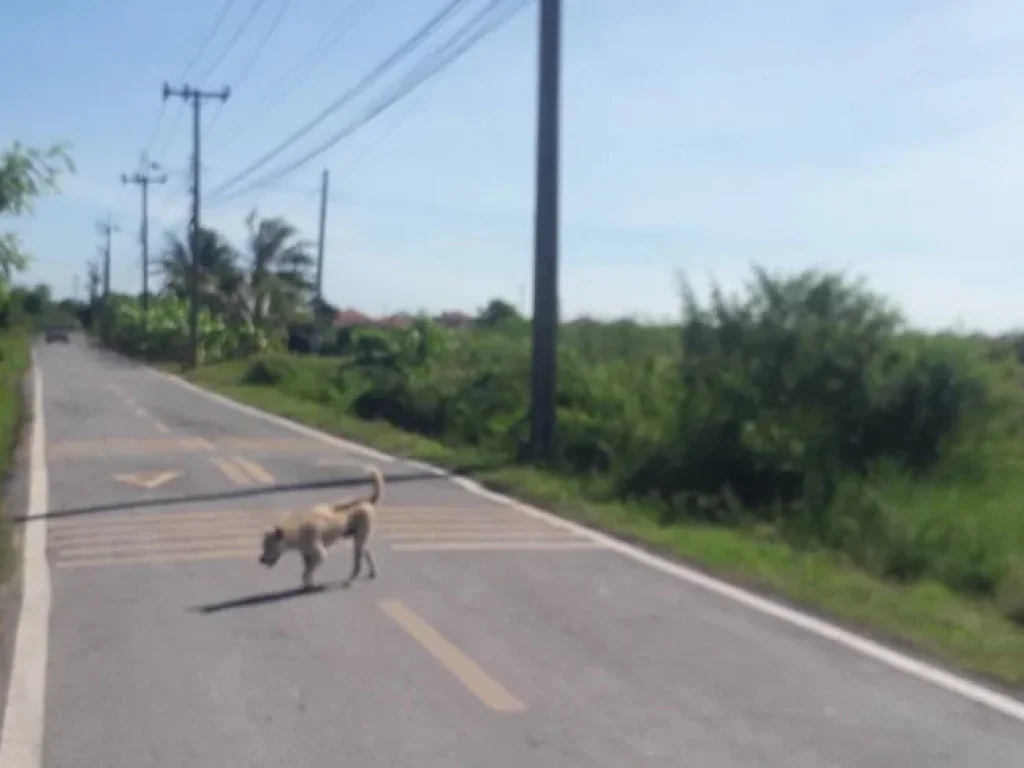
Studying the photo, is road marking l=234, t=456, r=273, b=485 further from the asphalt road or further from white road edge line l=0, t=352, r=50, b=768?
the asphalt road

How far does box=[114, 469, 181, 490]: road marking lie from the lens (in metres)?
19.2

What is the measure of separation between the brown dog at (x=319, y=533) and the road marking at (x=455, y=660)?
0.75 metres

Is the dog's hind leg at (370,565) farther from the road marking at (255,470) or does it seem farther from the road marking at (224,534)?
the road marking at (255,470)

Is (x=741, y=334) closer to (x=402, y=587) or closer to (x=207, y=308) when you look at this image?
(x=402, y=587)

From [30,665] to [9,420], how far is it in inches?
822

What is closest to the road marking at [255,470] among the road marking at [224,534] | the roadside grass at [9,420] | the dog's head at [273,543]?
the roadside grass at [9,420]

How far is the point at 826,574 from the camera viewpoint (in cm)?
1329

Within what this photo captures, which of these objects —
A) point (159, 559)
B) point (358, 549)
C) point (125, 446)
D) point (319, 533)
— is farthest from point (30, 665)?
point (125, 446)

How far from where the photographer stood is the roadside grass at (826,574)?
1034 cm

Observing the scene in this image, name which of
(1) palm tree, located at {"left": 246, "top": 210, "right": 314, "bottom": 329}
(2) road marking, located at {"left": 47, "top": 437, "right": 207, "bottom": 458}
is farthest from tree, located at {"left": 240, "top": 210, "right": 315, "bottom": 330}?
(2) road marking, located at {"left": 47, "top": 437, "right": 207, "bottom": 458}

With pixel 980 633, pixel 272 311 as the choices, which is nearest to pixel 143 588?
pixel 980 633

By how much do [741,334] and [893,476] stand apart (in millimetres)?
3087

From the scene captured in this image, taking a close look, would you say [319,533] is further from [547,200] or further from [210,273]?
[210,273]

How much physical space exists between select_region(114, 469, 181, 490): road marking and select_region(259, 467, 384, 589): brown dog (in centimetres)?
722
